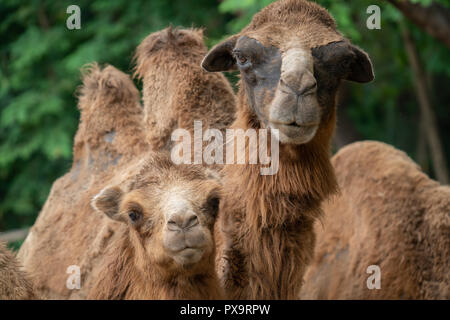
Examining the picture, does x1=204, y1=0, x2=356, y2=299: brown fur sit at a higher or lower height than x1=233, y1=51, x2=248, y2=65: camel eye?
lower

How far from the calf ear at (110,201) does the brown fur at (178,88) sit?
2.71ft

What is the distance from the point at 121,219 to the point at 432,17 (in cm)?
487

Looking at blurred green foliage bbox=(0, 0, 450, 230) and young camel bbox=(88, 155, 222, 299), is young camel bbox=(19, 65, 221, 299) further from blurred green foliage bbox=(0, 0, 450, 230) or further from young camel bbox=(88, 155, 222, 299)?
blurred green foliage bbox=(0, 0, 450, 230)

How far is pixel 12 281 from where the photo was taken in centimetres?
356

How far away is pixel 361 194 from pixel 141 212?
239cm

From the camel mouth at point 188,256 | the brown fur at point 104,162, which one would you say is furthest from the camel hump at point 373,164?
the camel mouth at point 188,256

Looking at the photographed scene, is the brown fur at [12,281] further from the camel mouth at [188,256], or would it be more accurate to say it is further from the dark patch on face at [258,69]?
the dark patch on face at [258,69]

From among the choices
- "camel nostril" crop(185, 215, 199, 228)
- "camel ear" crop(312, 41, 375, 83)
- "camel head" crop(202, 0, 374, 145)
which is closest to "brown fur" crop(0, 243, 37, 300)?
"camel nostril" crop(185, 215, 199, 228)

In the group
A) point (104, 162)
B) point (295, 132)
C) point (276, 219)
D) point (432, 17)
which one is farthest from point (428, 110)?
point (295, 132)

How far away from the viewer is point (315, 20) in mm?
3928

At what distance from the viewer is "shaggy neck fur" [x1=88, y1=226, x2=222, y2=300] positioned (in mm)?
3582

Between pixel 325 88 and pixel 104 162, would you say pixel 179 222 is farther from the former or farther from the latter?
pixel 104 162

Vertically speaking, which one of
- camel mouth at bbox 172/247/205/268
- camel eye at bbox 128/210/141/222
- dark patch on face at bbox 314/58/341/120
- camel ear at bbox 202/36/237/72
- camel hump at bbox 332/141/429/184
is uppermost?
camel ear at bbox 202/36/237/72

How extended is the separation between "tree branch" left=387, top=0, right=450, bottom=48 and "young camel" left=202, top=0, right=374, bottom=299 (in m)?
3.14
